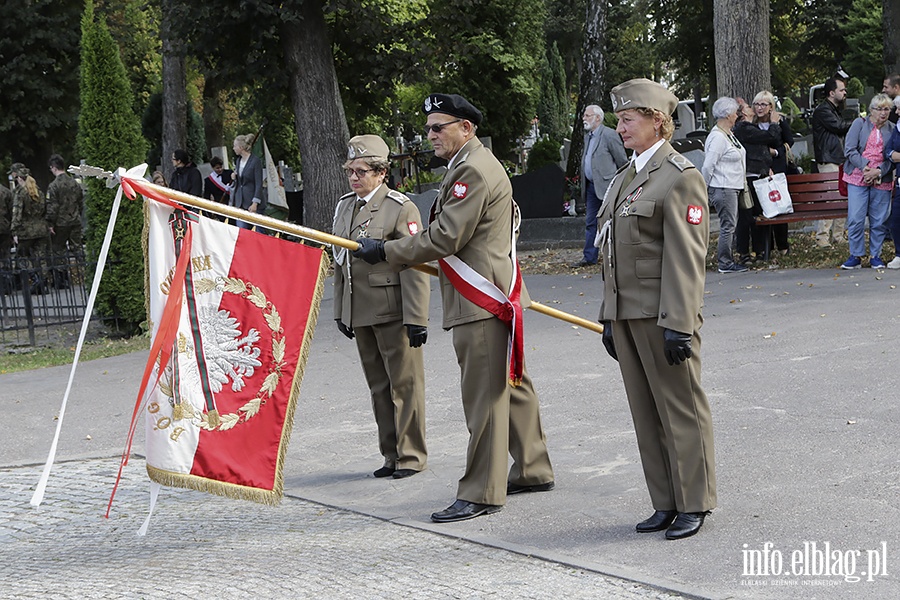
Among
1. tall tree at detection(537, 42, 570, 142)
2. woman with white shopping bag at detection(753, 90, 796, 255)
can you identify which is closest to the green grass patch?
woman with white shopping bag at detection(753, 90, 796, 255)

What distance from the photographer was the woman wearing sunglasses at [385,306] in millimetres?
6926

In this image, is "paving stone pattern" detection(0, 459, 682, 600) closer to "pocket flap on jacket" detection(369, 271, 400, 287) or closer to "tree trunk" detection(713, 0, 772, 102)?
"pocket flap on jacket" detection(369, 271, 400, 287)

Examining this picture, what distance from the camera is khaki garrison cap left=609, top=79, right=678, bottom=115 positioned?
5.32 metres

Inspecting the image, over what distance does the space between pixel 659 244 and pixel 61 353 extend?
33.3 ft

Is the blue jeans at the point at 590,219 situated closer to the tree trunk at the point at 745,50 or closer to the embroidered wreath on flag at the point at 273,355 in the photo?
the tree trunk at the point at 745,50

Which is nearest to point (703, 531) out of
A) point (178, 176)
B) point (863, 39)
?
point (178, 176)

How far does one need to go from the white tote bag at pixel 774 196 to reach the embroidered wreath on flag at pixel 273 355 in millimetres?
9355

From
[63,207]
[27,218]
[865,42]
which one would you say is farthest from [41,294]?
[865,42]

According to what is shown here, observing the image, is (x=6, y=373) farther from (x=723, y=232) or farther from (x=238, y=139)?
(x=723, y=232)

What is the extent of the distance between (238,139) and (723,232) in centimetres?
739

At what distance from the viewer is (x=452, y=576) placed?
508 cm

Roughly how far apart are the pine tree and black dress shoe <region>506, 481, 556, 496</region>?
9.25m

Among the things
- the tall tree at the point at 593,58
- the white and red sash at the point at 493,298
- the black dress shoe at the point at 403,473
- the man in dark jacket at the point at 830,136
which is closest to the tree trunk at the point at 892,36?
the tall tree at the point at 593,58

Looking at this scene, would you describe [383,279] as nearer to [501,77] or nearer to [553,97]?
[501,77]
